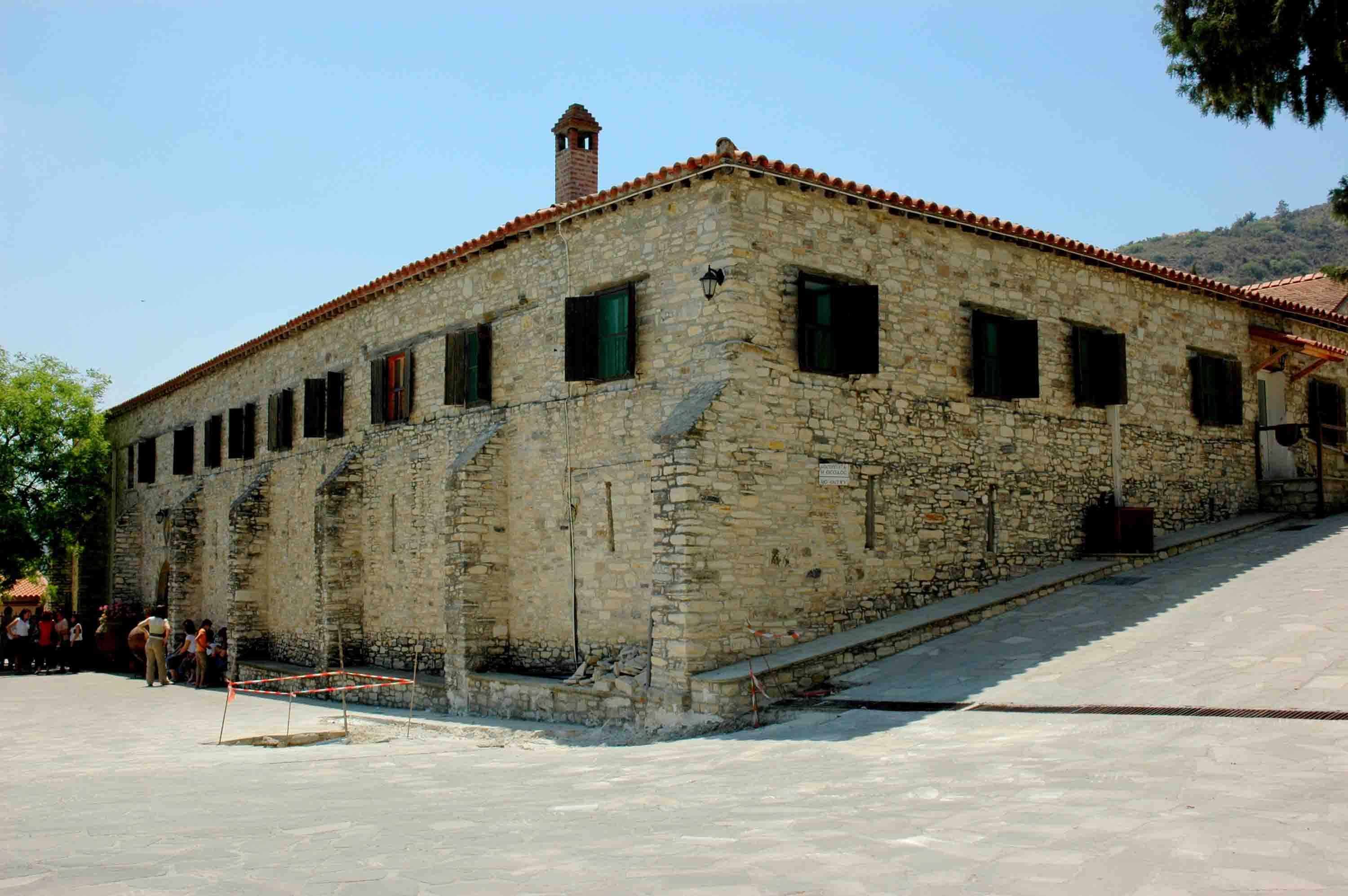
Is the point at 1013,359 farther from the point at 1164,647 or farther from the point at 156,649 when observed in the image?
the point at 156,649

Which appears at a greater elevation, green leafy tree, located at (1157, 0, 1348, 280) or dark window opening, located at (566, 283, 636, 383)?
green leafy tree, located at (1157, 0, 1348, 280)

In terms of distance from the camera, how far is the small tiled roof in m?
26.3

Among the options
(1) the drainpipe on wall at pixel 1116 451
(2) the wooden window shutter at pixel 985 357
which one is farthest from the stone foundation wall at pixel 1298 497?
(2) the wooden window shutter at pixel 985 357

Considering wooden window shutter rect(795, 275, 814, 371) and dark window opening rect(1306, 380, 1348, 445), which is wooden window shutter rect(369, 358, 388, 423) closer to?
wooden window shutter rect(795, 275, 814, 371)

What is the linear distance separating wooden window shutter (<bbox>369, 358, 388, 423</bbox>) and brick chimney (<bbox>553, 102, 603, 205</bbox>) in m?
4.60

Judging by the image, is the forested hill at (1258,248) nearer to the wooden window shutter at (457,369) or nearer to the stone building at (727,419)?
the stone building at (727,419)

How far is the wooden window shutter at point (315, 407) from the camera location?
22.7m

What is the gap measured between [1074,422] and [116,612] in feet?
87.8

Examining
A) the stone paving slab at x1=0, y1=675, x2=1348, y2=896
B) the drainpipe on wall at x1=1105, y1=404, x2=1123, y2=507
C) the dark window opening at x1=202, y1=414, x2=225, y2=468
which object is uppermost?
the dark window opening at x1=202, y1=414, x2=225, y2=468

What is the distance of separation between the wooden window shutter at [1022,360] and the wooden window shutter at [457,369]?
8.66m

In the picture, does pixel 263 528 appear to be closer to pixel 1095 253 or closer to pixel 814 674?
pixel 814 674

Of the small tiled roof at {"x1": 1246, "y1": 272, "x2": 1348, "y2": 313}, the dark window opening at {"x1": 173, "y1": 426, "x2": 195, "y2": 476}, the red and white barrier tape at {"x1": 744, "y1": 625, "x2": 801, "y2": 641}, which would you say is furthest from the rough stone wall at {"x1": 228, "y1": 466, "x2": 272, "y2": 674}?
the small tiled roof at {"x1": 1246, "y1": 272, "x2": 1348, "y2": 313}

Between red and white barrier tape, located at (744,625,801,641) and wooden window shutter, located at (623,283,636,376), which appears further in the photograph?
A: wooden window shutter, located at (623,283,636,376)

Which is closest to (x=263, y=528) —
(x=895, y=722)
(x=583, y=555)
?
(x=583, y=555)
